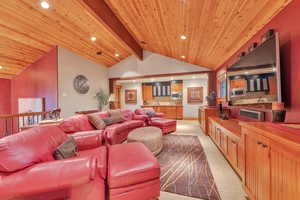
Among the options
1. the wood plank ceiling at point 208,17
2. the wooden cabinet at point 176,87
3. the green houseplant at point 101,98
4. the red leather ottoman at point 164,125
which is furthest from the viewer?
the wooden cabinet at point 176,87

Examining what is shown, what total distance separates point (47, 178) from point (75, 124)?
1.84 metres

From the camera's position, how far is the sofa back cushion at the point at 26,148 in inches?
40.4

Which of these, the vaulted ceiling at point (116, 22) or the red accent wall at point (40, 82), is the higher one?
the vaulted ceiling at point (116, 22)

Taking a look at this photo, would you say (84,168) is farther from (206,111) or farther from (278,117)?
(206,111)

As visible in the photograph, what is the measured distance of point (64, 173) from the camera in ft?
3.49

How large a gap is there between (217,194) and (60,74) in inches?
212

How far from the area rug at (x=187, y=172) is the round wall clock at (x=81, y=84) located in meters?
4.22

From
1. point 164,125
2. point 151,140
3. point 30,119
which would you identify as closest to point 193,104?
point 164,125

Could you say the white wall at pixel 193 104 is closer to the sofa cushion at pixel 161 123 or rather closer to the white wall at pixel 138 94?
the white wall at pixel 138 94

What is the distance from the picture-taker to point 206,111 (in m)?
4.27

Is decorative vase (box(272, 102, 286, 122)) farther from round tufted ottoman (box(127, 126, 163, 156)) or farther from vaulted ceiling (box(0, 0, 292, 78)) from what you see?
round tufted ottoman (box(127, 126, 163, 156))

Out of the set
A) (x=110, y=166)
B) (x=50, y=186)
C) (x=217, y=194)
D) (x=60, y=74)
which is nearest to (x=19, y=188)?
(x=50, y=186)

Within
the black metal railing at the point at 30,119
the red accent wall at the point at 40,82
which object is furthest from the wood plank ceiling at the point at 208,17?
the black metal railing at the point at 30,119

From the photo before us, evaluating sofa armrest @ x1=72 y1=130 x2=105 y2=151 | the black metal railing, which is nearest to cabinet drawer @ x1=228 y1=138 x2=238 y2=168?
sofa armrest @ x1=72 y1=130 x2=105 y2=151
